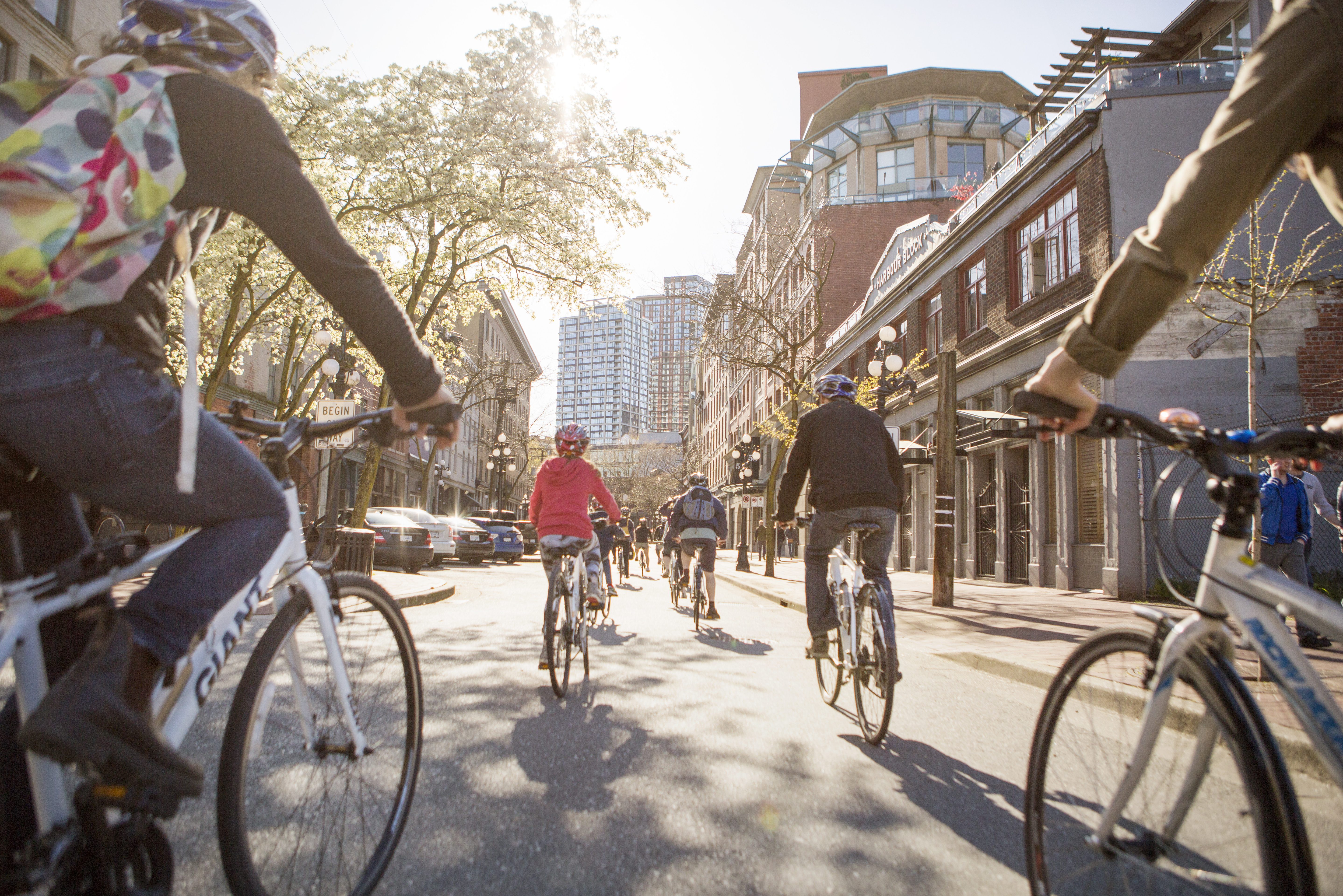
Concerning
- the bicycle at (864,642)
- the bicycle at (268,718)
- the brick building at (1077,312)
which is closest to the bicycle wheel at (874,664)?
the bicycle at (864,642)

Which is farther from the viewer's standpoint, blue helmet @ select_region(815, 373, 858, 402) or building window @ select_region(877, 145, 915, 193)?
building window @ select_region(877, 145, 915, 193)

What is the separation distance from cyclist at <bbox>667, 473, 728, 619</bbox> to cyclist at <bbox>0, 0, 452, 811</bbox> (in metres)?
8.77

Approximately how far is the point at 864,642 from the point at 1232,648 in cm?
290

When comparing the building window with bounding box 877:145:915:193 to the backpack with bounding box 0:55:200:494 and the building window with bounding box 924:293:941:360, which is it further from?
the backpack with bounding box 0:55:200:494

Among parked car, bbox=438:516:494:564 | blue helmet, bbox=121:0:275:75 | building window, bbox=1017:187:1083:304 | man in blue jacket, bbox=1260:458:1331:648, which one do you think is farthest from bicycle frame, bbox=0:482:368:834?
parked car, bbox=438:516:494:564

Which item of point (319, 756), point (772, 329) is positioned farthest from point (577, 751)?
point (772, 329)

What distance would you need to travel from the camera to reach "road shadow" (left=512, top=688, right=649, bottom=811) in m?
3.28

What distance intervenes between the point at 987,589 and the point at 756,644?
9.77m

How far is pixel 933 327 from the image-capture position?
23547mm

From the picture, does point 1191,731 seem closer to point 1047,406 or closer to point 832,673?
point 1047,406

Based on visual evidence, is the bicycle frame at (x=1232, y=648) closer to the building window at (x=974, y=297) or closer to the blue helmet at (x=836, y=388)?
the blue helmet at (x=836, y=388)

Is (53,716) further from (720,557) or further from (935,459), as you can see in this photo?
(720,557)

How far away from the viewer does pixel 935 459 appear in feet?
42.1

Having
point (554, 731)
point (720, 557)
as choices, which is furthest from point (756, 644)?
point (720, 557)
